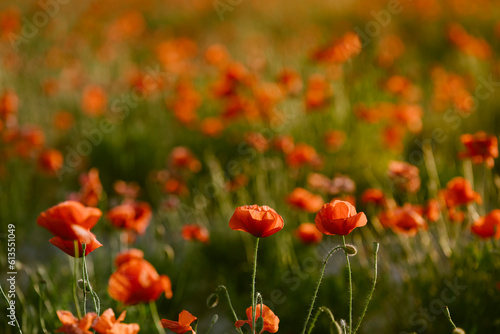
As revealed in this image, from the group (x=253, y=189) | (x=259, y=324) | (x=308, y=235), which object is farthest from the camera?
(x=253, y=189)

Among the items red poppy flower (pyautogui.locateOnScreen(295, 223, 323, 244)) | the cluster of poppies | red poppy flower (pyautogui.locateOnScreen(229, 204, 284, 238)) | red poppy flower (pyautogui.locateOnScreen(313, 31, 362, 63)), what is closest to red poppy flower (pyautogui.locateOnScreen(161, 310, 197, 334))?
the cluster of poppies

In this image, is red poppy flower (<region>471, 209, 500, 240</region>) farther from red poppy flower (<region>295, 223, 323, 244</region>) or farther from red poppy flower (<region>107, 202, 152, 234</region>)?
red poppy flower (<region>107, 202, 152, 234</region>)

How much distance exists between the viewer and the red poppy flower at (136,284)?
1078 mm

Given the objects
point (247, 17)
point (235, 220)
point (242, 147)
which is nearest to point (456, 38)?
point (242, 147)

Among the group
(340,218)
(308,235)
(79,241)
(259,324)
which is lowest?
(308,235)

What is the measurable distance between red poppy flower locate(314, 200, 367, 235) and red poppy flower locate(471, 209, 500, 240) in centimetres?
67

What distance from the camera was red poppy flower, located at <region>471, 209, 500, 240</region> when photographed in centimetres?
159

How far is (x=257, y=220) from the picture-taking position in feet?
3.83

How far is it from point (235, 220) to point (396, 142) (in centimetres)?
202

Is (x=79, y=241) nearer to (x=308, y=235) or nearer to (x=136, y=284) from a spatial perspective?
(x=136, y=284)

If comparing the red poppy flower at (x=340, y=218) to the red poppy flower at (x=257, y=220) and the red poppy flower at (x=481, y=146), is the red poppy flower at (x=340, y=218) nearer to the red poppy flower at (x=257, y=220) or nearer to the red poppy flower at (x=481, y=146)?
the red poppy flower at (x=257, y=220)

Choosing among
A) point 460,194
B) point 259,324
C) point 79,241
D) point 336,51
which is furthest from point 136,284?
point 336,51

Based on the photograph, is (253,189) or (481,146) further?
(253,189)

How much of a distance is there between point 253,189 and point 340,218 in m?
1.81
